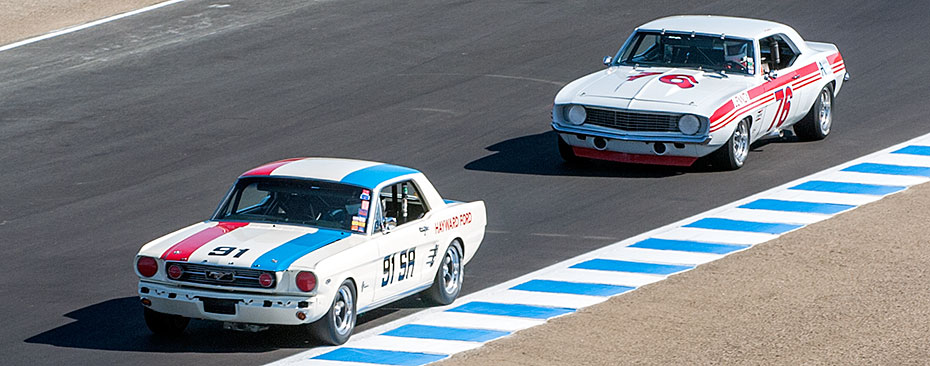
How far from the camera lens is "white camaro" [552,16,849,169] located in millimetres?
18312

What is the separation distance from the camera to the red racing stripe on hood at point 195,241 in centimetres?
1177

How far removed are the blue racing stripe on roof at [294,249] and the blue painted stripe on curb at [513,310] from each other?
1.57 metres

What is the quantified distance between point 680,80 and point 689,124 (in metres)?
0.93

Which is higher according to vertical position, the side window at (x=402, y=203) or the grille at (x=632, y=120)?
the side window at (x=402, y=203)

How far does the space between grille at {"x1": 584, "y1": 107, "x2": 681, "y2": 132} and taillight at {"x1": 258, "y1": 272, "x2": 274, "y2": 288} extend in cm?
773

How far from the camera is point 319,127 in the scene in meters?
21.3

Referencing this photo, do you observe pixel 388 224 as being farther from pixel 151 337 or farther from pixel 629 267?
pixel 629 267

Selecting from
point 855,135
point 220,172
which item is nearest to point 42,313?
point 220,172

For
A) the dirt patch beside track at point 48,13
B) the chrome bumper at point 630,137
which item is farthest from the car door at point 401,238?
the dirt patch beside track at point 48,13

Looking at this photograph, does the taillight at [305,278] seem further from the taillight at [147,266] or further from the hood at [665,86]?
the hood at [665,86]

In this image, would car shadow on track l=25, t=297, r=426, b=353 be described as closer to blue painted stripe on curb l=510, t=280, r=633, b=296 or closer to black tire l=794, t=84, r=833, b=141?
blue painted stripe on curb l=510, t=280, r=633, b=296

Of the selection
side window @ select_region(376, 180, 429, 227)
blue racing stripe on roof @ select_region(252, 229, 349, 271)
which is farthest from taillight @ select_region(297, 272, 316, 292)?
side window @ select_region(376, 180, 429, 227)

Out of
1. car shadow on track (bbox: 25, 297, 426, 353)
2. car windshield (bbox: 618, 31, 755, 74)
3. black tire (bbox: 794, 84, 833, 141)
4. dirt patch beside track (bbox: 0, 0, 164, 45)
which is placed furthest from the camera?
dirt patch beside track (bbox: 0, 0, 164, 45)

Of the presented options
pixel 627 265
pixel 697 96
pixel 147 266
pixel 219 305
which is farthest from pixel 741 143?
pixel 147 266
